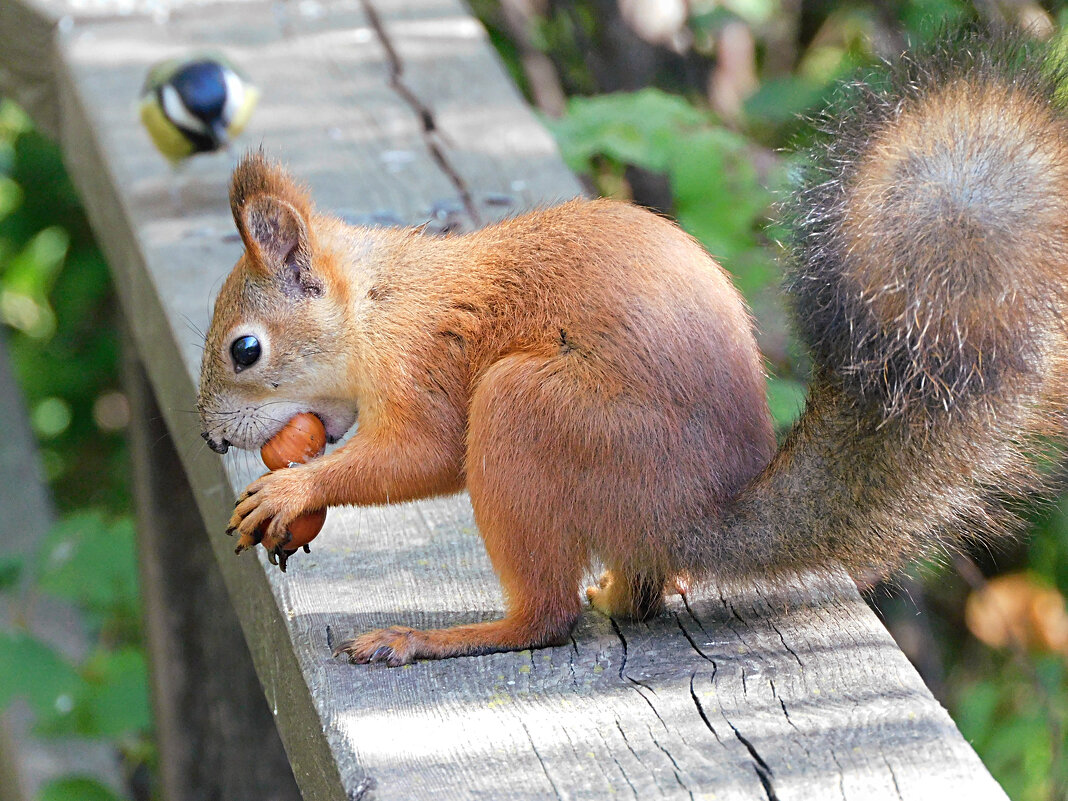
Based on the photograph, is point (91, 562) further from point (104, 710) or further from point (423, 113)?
point (423, 113)

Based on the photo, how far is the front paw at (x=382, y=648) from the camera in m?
1.57

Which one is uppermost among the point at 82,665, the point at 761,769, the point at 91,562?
the point at 761,769

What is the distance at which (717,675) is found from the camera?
148 cm

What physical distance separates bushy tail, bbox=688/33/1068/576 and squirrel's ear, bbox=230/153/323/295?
30.1 inches

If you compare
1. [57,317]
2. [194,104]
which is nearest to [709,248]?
[194,104]

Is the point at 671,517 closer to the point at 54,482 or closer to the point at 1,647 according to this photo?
the point at 1,647

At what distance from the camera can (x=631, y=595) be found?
1686 mm

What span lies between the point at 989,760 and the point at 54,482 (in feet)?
11.9

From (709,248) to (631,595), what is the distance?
144 centimetres

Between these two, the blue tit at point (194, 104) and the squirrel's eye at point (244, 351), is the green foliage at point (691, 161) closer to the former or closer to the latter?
the blue tit at point (194, 104)

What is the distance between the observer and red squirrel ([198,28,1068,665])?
138 cm

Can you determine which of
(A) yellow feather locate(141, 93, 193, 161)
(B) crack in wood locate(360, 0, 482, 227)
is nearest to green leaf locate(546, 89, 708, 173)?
(B) crack in wood locate(360, 0, 482, 227)

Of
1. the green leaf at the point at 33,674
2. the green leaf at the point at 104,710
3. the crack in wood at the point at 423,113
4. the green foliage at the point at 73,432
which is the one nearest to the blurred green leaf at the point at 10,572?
the green foliage at the point at 73,432

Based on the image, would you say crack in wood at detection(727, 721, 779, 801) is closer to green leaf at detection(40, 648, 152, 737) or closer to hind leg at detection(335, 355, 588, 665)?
hind leg at detection(335, 355, 588, 665)
